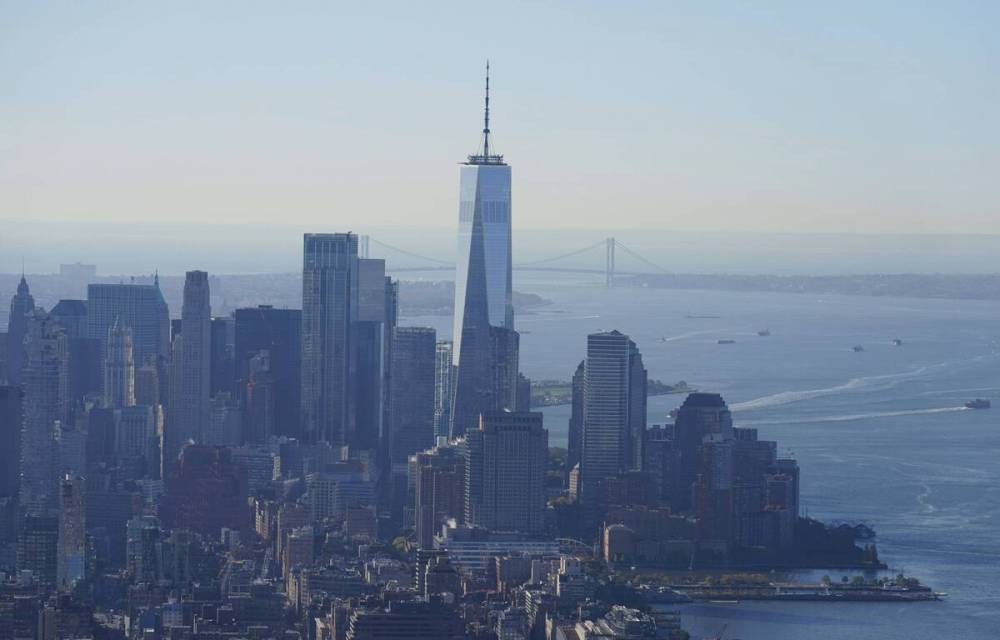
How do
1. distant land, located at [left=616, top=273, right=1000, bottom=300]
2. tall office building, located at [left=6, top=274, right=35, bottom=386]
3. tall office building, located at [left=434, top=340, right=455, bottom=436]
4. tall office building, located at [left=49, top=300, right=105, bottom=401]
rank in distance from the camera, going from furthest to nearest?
distant land, located at [left=616, top=273, right=1000, bottom=300], tall office building, located at [left=434, top=340, right=455, bottom=436], tall office building, located at [left=49, top=300, right=105, bottom=401], tall office building, located at [left=6, top=274, right=35, bottom=386]

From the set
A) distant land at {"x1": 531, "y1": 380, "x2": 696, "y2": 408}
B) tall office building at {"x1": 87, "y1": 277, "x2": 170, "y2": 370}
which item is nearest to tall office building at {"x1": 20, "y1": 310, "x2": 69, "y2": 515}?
tall office building at {"x1": 87, "y1": 277, "x2": 170, "y2": 370}

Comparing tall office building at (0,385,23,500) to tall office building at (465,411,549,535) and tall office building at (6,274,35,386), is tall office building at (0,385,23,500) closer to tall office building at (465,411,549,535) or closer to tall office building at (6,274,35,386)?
tall office building at (6,274,35,386)

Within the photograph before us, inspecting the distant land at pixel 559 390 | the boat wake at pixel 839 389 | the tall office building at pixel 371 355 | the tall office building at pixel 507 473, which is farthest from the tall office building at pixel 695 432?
the distant land at pixel 559 390

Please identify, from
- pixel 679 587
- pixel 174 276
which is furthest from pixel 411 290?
pixel 679 587

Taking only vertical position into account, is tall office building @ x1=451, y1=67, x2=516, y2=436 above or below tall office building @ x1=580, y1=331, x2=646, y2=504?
above

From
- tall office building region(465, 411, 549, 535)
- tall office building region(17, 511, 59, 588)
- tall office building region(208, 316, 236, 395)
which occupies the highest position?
tall office building region(208, 316, 236, 395)

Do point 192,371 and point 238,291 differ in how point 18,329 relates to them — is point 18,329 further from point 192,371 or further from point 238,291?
→ point 238,291

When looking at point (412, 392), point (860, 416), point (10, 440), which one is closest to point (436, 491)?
point (10, 440)

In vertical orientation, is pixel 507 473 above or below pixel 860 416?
below
